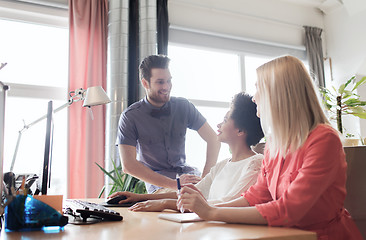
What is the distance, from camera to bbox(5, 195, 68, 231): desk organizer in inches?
35.5

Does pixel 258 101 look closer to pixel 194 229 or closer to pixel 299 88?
pixel 299 88

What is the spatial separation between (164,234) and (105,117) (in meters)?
2.97

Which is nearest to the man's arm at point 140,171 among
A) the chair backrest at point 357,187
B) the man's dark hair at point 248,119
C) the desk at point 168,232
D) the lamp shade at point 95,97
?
the lamp shade at point 95,97

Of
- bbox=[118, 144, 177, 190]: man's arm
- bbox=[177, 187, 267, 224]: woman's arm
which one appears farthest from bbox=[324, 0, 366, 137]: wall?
bbox=[177, 187, 267, 224]: woman's arm

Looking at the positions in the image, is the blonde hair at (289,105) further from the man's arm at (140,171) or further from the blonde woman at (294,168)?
the man's arm at (140,171)

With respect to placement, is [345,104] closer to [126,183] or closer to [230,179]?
[230,179]

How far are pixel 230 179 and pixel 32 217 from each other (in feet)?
2.75

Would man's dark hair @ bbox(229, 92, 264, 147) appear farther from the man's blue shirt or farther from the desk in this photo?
the man's blue shirt

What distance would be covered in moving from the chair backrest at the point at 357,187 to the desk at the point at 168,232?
0.52 m

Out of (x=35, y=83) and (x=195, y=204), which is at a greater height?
(x=35, y=83)

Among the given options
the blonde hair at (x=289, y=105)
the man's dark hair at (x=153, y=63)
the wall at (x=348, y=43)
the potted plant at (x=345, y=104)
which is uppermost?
the wall at (x=348, y=43)

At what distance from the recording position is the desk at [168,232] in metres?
0.81

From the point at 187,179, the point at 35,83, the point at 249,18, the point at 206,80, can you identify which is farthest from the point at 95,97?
the point at 249,18

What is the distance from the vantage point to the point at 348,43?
16.8 ft
